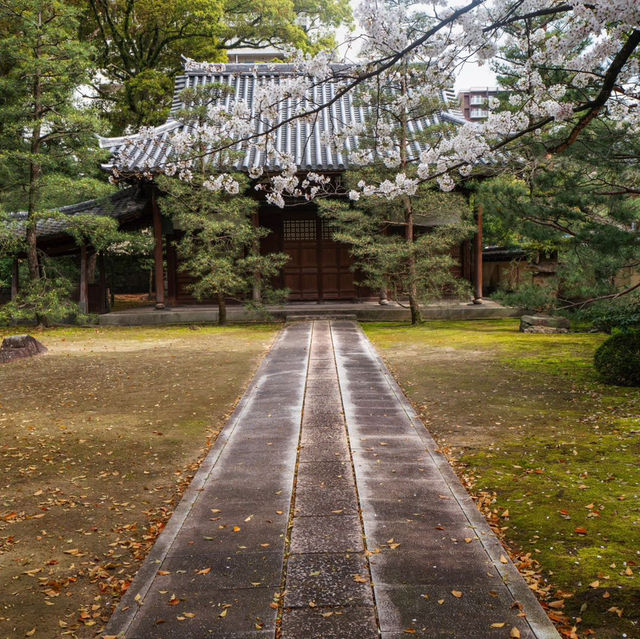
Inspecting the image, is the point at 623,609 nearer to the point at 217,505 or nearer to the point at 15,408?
the point at 217,505

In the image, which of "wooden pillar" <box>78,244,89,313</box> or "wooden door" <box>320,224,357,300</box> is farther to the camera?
"wooden door" <box>320,224,357,300</box>

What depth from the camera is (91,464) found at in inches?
209

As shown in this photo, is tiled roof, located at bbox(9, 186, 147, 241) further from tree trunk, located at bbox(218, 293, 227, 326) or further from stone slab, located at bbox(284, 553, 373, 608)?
stone slab, located at bbox(284, 553, 373, 608)

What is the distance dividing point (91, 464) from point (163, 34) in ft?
70.8

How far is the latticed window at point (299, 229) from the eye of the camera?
692 inches

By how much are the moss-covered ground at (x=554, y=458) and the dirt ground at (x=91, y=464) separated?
2247 millimetres

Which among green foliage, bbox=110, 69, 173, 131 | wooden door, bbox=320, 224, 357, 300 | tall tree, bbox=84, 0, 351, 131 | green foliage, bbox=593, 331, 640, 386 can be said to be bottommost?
green foliage, bbox=593, 331, 640, 386

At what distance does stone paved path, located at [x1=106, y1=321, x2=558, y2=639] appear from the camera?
9.21ft

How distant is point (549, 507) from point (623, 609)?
1251 mm

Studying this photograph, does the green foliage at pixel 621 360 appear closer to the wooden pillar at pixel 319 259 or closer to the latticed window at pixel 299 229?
the wooden pillar at pixel 319 259

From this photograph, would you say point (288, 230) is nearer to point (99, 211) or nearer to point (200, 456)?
Answer: point (99, 211)

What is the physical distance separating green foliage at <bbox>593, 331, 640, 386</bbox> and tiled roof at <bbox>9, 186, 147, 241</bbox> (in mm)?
12617

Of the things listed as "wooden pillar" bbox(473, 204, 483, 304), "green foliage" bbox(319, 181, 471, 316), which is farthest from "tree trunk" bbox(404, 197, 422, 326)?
"wooden pillar" bbox(473, 204, 483, 304)

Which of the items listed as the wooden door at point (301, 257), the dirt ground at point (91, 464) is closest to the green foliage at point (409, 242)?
the wooden door at point (301, 257)
